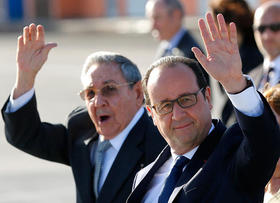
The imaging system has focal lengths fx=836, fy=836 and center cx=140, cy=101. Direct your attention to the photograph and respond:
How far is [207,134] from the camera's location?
3736 millimetres

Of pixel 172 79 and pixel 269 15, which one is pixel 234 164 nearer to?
pixel 172 79

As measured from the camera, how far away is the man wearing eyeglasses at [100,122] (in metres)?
4.71

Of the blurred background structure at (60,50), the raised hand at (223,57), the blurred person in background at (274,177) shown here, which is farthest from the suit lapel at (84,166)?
the blurred background structure at (60,50)

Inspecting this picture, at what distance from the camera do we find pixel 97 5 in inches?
1665

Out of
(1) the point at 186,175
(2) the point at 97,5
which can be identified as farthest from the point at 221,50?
(2) the point at 97,5

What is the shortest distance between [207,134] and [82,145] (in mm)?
1352

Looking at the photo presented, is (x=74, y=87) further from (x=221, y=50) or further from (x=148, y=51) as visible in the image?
(x=221, y=50)

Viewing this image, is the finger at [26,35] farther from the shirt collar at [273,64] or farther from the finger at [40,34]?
the shirt collar at [273,64]

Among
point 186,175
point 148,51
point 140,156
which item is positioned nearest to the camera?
point 186,175

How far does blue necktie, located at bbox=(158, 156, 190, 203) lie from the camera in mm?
3693

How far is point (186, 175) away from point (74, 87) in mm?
14338

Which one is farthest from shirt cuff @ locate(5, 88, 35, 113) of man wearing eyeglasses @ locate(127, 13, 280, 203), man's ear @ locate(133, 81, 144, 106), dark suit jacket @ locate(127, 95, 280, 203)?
dark suit jacket @ locate(127, 95, 280, 203)

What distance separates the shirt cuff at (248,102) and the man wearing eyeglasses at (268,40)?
3.10 meters

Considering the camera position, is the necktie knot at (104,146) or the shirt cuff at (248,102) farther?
the necktie knot at (104,146)
